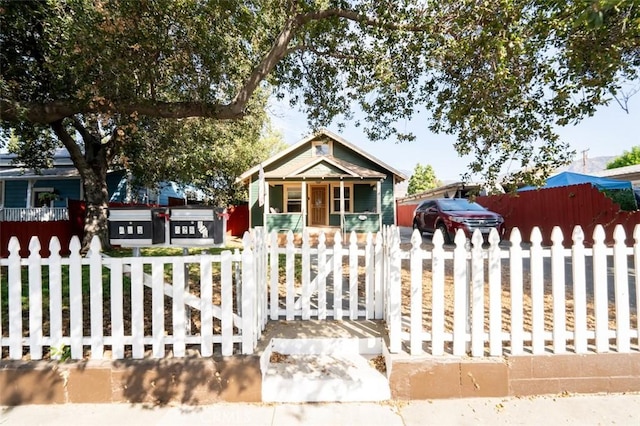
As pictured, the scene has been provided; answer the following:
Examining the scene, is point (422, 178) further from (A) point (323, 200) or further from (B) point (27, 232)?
(B) point (27, 232)

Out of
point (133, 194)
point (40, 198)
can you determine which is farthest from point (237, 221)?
point (40, 198)

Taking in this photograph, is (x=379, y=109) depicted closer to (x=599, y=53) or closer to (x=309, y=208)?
(x=599, y=53)

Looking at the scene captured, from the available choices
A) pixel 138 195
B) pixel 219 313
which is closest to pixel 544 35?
pixel 219 313

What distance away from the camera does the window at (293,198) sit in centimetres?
1720

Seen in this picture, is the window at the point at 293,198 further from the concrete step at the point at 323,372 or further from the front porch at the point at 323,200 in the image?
the concrete step at the point at 323,372

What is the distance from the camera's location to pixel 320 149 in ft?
57.3

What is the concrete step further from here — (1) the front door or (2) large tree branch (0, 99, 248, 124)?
(1) the front door

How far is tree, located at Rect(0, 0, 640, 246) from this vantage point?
155 inches

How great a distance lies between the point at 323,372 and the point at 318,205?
14877mm

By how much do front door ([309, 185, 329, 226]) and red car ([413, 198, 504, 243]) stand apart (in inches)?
216

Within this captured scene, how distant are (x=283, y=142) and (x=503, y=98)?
27782 mm

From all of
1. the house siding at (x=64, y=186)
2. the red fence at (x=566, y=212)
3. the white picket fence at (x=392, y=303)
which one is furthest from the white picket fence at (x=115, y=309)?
the house siding at (x=64, y=186)

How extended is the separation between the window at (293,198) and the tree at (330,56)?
10.7m

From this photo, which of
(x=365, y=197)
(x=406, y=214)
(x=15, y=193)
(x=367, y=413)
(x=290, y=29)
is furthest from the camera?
(x=406, y=214)
